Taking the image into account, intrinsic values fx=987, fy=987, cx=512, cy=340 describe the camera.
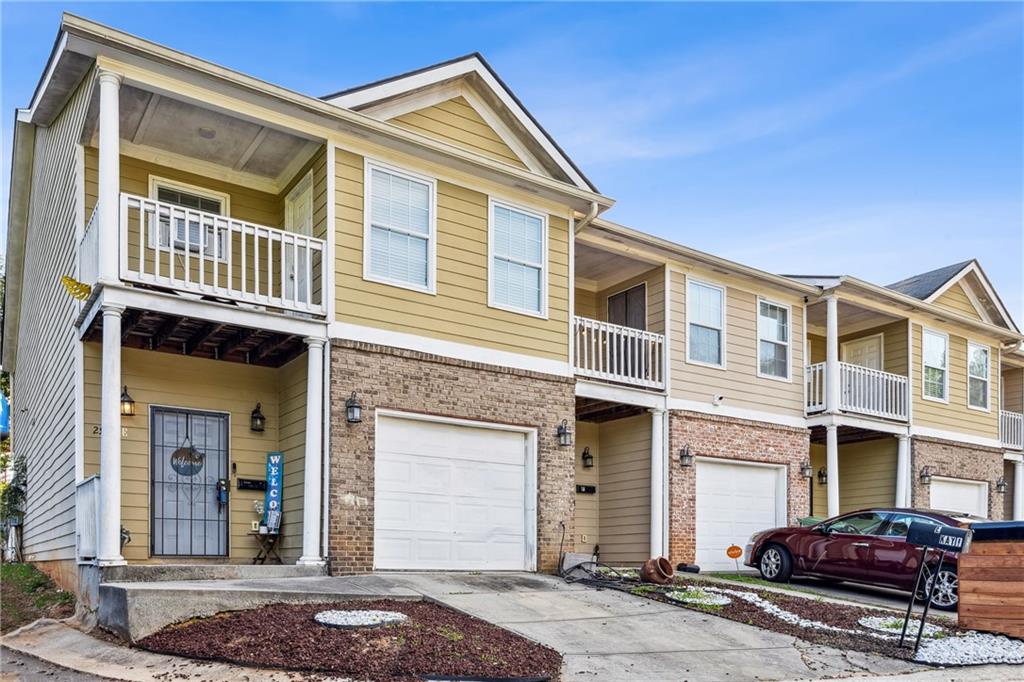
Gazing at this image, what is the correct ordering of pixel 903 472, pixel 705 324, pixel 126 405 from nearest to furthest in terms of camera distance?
pixel 126 405 < pixel 705 324 < pixel 903 472

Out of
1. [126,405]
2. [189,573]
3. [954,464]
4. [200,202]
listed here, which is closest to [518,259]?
[200,202]

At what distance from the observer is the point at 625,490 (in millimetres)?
17672

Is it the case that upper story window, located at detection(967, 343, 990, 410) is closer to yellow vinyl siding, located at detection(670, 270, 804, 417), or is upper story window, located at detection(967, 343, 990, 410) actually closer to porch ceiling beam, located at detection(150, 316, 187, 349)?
yellow vinyl siding, located at detection(670, 270, 804, 417)

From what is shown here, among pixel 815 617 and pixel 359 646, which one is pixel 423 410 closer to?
pixel 359 646

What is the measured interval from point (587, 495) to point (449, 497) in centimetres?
503

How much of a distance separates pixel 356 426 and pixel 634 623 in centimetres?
428

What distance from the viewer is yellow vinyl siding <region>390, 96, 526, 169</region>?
1416cm

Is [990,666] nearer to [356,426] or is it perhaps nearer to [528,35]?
[356,426]

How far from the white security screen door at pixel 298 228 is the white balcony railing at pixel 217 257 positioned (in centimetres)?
1

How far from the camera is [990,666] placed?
10008 mm

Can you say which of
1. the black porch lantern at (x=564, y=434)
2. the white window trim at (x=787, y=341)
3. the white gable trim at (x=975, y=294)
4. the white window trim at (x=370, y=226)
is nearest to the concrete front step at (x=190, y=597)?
the white window trim at (x=370, y=226)

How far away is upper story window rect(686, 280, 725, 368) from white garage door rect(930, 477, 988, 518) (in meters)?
6.77

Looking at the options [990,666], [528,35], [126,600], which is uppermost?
[528,35]

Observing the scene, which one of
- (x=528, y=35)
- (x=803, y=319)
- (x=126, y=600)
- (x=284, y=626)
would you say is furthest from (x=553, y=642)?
(x=803, y=319)
